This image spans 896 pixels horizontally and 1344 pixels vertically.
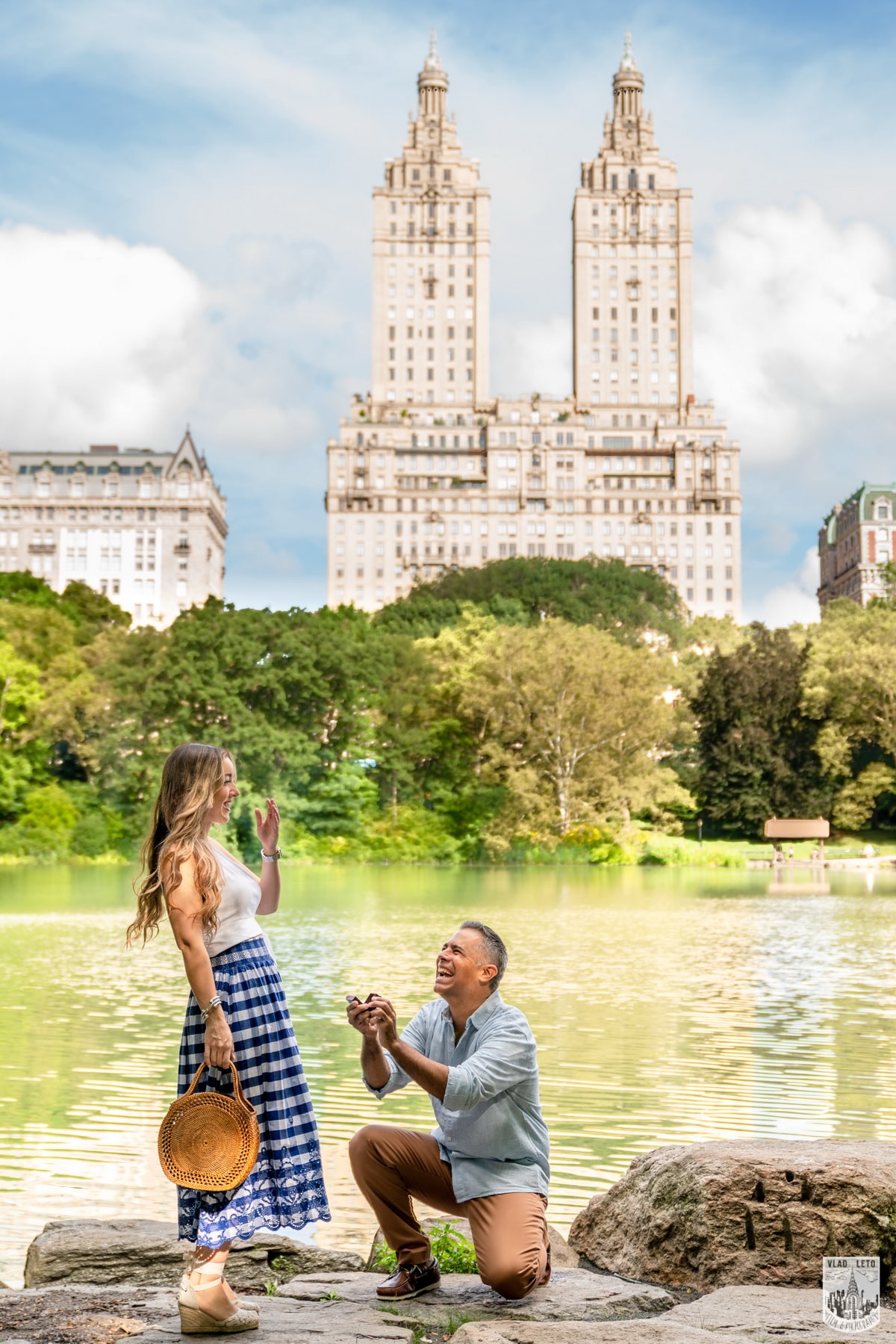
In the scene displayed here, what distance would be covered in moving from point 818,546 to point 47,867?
316ft

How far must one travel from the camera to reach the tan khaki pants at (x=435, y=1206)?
430 centimetres

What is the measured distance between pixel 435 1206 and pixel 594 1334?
1.01 m

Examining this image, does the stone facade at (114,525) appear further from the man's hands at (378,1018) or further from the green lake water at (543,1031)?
the man's hands at (378,1018)

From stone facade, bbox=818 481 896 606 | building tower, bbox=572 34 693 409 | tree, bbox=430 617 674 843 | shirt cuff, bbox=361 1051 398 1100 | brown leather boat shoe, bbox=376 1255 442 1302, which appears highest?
building tower, bbox=572 34 693 409

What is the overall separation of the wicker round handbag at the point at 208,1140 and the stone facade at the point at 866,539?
100029mm

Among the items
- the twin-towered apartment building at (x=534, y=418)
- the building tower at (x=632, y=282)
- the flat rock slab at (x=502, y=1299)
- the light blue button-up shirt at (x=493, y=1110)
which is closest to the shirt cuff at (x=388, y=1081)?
the light blue button-up shirt at (x=493, y=1110)

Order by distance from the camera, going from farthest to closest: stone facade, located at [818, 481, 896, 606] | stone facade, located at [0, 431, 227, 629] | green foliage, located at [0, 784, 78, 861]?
stone facade, located at [0, 431, 227, 629], stone facade, located at [818, 481, 896, 606], green foliage, located at [0, 784, 78, 861]

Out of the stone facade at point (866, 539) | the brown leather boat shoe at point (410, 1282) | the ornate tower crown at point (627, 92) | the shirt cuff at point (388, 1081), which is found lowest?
the brown leather boat shoe at point (410, 1282)

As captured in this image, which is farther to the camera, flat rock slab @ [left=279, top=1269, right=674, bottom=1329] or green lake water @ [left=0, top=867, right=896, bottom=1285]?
green lake water @ [left=0, top=867, right=896, bottom=1285]

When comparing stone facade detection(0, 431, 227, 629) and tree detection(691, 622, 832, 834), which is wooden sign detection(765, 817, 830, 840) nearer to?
tree detection(691, 622, 832, 834)

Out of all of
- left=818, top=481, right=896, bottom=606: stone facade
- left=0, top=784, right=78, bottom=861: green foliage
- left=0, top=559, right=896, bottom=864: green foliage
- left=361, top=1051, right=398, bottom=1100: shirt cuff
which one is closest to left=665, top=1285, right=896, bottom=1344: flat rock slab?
left=361, top=1051, right=398, bottom=1100: shirt cuff

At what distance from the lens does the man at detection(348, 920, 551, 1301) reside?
4324 mm

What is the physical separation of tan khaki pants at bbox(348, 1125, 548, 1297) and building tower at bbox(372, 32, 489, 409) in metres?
114

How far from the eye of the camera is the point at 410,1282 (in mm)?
4371
